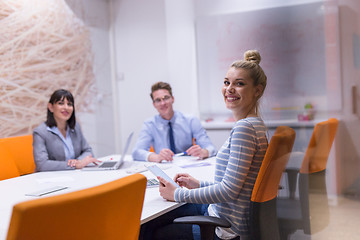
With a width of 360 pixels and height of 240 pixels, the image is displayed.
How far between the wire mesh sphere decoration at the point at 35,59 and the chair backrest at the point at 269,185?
110 inches

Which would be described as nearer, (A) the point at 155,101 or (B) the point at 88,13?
(A) the point at 155,101

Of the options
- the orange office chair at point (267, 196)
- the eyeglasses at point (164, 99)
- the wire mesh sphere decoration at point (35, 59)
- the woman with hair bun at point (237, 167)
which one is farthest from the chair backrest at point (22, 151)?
the orange office chair at point (267, 196)

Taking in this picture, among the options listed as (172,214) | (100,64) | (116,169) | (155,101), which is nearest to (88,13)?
(100,64)

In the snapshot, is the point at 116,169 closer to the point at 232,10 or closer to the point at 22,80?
the point at 22,80

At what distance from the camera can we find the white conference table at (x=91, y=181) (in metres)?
1.56

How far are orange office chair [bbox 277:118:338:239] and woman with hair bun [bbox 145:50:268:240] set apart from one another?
0.81 feet

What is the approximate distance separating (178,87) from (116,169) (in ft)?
7.58

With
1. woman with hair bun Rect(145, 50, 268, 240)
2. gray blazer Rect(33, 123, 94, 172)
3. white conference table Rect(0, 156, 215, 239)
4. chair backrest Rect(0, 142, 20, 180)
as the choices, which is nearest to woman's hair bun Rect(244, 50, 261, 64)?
woman with hair bun Rect(145, 50, 268, 240)

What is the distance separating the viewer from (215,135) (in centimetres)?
419

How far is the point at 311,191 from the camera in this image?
163cm

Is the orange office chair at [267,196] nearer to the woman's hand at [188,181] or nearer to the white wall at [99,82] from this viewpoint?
the woman's hand at [188,181]

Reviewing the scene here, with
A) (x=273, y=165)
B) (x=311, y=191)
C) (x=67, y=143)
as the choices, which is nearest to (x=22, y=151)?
(x=67, y=143)

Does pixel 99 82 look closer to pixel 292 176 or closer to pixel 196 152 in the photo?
pixel 196 152

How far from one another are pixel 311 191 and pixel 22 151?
2159mm
